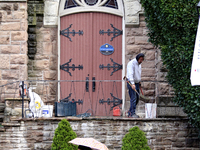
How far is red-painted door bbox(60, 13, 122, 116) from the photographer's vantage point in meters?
10.1

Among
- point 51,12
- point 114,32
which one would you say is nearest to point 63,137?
point 114,32

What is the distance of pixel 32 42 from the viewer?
10047mm

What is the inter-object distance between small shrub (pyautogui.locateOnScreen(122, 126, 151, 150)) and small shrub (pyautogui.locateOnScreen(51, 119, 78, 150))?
117 cm

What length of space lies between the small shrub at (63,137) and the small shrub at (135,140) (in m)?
1.17

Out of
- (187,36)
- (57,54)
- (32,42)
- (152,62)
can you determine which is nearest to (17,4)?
(32,42)

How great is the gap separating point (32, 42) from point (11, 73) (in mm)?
1159

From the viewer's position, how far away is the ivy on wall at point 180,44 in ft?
24.3

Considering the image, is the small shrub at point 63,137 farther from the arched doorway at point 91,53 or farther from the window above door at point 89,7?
the window above door at point 89,7

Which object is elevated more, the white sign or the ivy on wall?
the white sign

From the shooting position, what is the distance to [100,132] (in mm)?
8172

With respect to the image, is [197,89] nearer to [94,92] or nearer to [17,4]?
[94,92]

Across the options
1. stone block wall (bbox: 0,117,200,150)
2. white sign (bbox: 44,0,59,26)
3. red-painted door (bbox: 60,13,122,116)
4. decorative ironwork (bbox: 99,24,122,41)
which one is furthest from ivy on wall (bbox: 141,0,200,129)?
white sign (bbox: 44,0,59,26)

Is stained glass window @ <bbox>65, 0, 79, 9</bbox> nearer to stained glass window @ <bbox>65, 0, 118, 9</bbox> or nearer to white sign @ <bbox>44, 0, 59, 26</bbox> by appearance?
stained glass window @ <bbox>65, 0, 118, 9</bbox>

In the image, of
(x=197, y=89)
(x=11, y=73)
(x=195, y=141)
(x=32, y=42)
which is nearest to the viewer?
(x=197, y=89)
